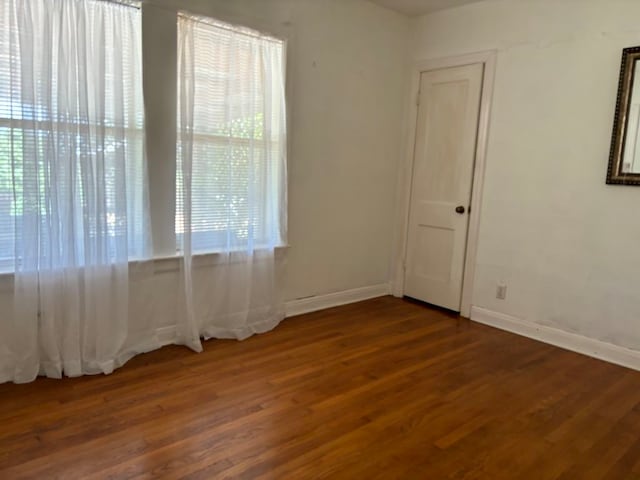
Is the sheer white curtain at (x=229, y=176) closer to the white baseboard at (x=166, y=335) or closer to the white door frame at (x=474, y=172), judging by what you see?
the white baseboard at (x=166, y=335)

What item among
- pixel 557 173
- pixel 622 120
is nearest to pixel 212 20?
pixel 557 173

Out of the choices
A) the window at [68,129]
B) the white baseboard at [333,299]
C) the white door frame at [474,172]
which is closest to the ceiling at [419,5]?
the white door frame at [474,172]

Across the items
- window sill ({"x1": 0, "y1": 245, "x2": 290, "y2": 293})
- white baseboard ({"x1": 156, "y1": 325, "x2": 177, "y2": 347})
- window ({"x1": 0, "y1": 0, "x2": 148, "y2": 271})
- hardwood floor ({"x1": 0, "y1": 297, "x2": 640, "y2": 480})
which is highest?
window ({"x1": 0, "y1": 0, "x2": 148, "y2": 271})

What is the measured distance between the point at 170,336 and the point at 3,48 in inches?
74.7

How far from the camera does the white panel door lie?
393cm

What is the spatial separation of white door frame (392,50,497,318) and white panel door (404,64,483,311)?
4 centimetres

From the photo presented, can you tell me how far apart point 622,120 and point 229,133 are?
263cm

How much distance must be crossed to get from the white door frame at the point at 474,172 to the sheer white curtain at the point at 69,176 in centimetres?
253

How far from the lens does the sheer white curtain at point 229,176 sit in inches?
115

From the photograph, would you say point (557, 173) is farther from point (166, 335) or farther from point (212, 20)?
point (166, 335)

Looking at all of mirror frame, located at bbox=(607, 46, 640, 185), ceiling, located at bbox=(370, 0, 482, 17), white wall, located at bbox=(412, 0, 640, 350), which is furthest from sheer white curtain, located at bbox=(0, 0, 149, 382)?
mirror frame, located at bbox=(607, 46, 640, 185)

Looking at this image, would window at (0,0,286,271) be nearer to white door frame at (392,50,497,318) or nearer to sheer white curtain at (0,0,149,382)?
sheer white curtain at (0,0,149,382)

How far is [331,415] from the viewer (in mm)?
2318

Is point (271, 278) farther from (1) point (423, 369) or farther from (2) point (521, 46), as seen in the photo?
(2) point (521, 46)
